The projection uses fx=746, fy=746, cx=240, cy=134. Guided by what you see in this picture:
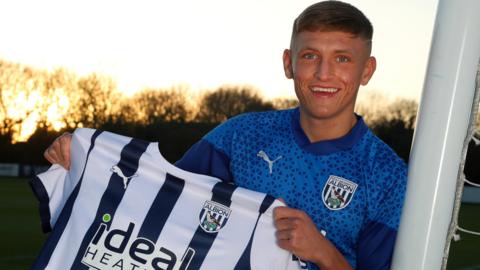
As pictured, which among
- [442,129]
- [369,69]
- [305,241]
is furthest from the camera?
[369,69]

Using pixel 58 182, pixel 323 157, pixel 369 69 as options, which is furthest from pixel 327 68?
pixel 58 182

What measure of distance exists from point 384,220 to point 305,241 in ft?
1.11

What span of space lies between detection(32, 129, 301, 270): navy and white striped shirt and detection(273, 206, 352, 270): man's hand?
0.16 m

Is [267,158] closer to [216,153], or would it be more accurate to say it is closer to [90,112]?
[216,153]

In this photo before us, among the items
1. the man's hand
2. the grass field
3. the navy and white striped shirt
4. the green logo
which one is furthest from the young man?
the grass field

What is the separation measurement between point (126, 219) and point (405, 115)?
3671 cm

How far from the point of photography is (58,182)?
290 centimetres

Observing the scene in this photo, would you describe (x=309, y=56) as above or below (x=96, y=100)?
above

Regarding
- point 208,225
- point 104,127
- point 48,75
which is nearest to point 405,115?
point 104,127

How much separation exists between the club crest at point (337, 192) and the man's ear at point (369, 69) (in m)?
0.36

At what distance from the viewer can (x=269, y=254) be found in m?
2.64

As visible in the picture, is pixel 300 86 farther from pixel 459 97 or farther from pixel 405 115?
pixel 405 115

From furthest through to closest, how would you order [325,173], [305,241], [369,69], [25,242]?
1. [25,242]
2. [325,173]
3. [369,69]
4. [305,241]

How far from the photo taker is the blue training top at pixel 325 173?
2.60 meters
